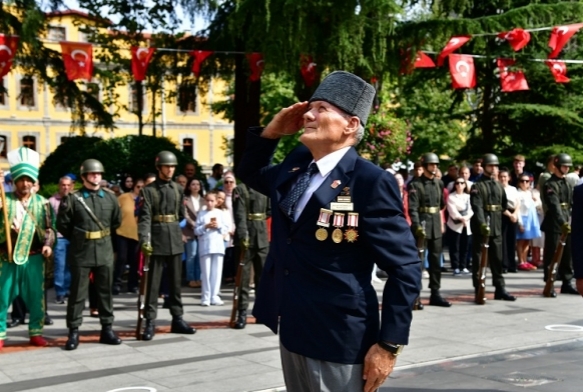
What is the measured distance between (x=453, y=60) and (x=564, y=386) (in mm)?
8973

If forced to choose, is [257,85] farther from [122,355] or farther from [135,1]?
[122,355]

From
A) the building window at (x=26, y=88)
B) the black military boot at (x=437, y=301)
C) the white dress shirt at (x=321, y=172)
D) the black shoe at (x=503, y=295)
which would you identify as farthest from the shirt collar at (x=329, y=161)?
the building window at (x=26, y=88)

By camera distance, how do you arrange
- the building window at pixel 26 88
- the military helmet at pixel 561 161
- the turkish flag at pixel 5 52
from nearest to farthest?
the military helmet at pixel 561 161
the turkish flag at pixel 5 52
the building window at pixel 26 88

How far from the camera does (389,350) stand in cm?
328

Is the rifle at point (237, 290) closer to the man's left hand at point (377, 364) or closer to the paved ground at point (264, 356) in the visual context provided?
the paved ground at point (264, 356)

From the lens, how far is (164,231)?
365 inches

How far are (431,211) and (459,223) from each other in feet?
13.1

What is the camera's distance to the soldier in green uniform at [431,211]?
36.4 feet

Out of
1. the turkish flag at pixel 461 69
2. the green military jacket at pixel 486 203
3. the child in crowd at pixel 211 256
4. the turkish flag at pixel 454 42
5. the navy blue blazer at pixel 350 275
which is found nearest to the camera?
the navy blue blazer at pixel 350 275

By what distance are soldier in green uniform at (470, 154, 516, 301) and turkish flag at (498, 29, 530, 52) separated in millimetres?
2882

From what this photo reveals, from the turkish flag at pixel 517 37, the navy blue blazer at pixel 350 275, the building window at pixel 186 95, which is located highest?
the turkish flag at pixel 517 37

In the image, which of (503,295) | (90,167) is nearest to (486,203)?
(503,295)

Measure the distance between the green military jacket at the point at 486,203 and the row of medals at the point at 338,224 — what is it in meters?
8.25

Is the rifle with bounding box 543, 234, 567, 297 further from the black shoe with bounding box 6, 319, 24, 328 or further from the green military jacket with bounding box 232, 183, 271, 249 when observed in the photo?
the black shoe with bounding box 6, 319, 24, 328
